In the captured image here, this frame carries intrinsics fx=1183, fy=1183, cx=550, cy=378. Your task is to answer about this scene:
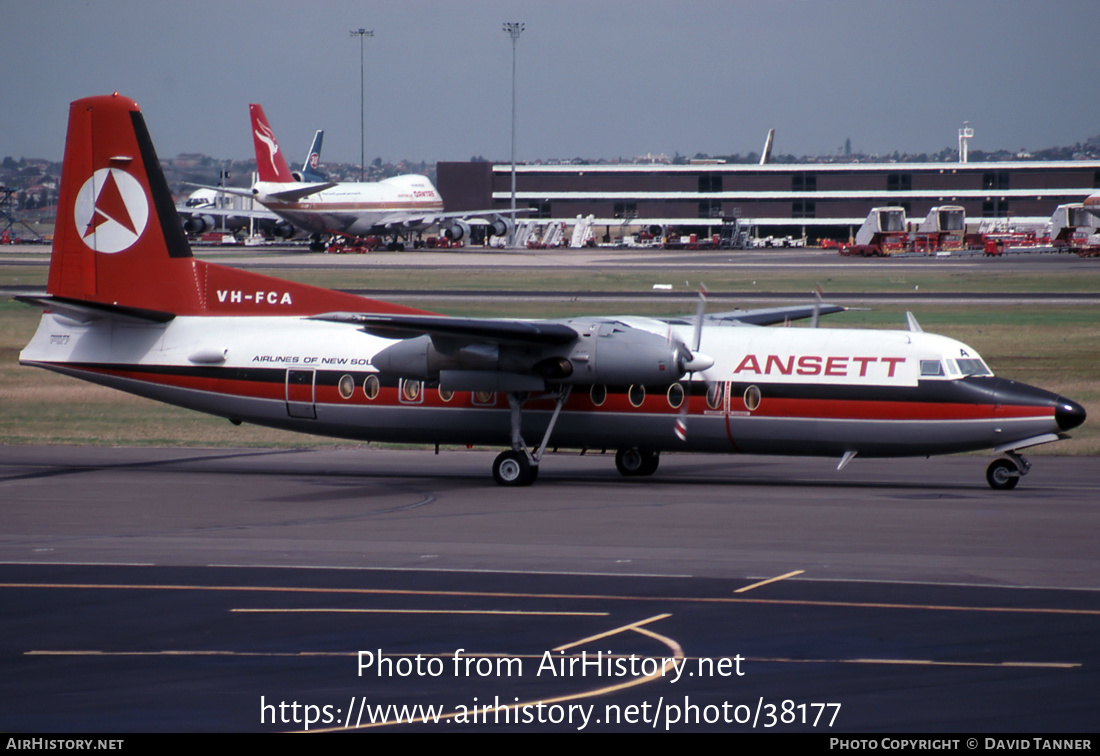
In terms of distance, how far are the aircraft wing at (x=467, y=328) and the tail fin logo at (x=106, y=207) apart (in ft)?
21.5

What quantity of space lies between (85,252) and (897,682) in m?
20.3

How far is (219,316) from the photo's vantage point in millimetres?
25000

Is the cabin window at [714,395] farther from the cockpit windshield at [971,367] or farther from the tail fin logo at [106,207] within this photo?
the tail fin logo at [106,207]

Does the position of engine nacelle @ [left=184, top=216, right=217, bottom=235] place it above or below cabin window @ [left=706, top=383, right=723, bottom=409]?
above

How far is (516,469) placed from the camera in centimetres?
2292

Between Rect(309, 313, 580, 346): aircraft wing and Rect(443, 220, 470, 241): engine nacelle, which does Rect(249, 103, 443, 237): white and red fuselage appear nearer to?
Rect(443, 220, 470, 241): engine nacelle

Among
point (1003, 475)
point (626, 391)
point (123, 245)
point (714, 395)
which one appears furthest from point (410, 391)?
point (1003, 475)

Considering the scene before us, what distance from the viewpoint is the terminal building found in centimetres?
15288

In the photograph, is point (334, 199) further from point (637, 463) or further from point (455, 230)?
point (637, 463)

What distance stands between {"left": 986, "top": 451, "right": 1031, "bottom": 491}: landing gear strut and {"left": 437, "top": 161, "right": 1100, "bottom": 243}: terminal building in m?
127

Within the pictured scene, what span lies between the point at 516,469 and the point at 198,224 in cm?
9790

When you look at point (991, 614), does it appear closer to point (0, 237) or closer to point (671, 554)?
point (671, 554)

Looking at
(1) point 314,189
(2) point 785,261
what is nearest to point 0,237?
(1) point 314,189

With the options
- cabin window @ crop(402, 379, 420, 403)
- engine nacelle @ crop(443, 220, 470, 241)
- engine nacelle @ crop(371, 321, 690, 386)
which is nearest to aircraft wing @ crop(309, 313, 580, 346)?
engine nacelle @ crop(371, 321, 690, 386)
